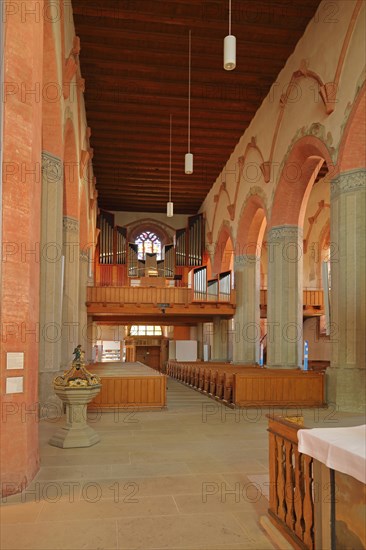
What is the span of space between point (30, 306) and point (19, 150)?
4.63 feet

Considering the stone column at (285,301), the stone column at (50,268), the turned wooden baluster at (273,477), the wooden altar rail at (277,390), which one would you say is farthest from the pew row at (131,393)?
the turned wooden baluster at (273,477)

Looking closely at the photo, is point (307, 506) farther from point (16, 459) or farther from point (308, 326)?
point (308, 326)

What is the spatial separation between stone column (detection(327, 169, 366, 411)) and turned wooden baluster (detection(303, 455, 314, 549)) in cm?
669

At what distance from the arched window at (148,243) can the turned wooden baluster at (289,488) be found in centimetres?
2200

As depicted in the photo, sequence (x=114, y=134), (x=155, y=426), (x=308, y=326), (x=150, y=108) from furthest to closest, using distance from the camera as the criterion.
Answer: (x=308, y=326) → (x=114, y=134) → (x=150, y=108) → (x=155, y=426)

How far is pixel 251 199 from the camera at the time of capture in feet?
52.5

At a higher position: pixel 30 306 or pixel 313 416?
pixel 30 306

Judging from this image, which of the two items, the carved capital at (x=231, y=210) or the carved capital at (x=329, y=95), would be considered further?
the carved capital at (x=231, y=210)

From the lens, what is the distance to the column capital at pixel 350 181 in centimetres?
967

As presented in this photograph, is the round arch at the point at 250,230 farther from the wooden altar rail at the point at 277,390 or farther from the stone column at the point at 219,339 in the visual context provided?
the wooden altar rail at the point at 277,390

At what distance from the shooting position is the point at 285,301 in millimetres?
13375

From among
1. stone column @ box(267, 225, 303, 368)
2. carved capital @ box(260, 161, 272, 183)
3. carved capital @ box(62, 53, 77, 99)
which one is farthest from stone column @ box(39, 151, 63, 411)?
carved capital @ box(260, 161, 272, 183)

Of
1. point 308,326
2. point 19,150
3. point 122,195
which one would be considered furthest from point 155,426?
point 122,195

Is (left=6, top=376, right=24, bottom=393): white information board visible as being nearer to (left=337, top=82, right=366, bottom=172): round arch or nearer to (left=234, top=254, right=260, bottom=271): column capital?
(left=337, top=82, right=366, bottom=172): round arch
